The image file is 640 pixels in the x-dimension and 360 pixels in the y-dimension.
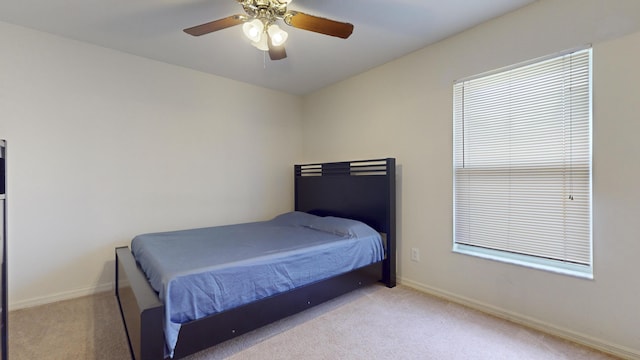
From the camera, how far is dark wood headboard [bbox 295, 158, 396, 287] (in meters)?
2.96

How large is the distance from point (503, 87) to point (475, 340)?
77.4 inches

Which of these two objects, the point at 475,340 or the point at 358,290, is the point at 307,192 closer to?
the point at 358,290

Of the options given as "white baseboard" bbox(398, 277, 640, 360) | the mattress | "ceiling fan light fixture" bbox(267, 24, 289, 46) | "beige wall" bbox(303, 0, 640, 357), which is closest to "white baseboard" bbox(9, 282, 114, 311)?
the mattress

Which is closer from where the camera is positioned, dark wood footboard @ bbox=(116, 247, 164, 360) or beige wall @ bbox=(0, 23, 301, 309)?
dark wood footboard @ bbox=(116, 247, 164, 360)

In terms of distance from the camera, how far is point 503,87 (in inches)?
93.0

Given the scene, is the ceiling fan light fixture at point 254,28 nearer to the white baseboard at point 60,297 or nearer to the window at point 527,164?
the window at point 527,164

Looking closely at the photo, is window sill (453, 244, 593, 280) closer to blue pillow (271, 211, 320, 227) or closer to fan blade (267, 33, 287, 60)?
blue pillow (271, 211, 320, 227)

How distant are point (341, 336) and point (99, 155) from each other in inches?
111

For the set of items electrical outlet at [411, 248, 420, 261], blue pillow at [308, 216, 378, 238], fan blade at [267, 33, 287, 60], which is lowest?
electrical outlet at [411, 248, 420, 261]

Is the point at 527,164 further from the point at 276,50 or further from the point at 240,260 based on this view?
the point at 240,260

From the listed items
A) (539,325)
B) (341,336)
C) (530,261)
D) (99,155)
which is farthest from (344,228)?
(99,155)

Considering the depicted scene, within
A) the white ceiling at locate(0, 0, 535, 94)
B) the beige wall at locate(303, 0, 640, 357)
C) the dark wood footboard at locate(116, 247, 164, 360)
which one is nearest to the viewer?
the dark wood footboard at locate(116, 247, 164, 360)

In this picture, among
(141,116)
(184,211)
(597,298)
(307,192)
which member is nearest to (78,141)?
(141,116)

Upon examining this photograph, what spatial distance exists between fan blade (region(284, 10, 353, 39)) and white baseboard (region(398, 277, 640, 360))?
2425 mm
